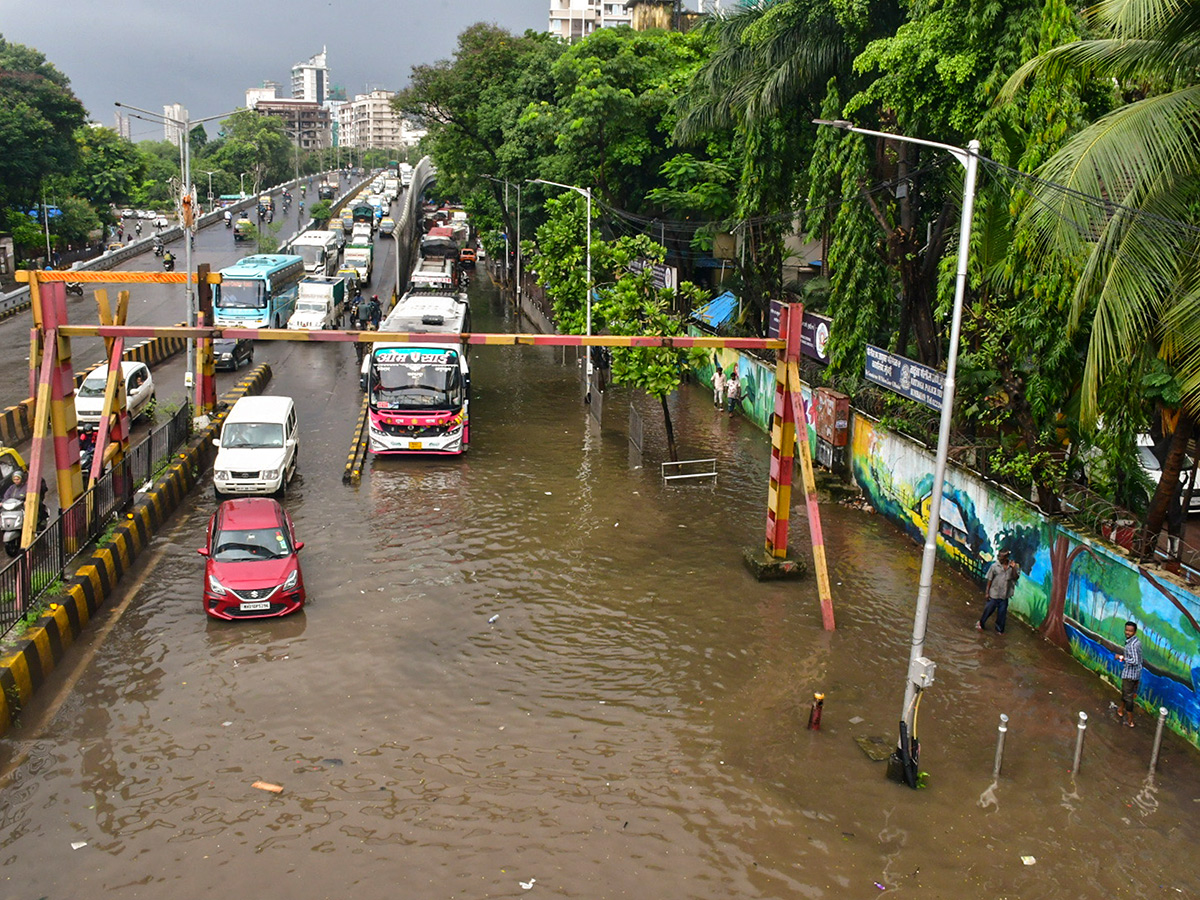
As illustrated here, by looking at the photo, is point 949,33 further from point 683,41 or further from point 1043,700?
point 683,41

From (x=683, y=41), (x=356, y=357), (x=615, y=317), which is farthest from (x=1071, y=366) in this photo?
(x=683, y=41)

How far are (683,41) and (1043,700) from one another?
3668 cm

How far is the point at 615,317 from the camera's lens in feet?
77.7

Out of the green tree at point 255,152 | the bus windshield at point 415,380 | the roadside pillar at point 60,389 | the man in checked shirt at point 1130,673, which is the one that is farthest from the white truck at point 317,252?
the green tree at point 255,152

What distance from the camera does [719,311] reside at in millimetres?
36375

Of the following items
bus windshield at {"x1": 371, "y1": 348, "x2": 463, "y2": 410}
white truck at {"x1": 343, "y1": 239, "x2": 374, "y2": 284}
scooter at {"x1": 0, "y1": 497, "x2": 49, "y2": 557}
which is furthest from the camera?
white truck at {"x1": 343, "y1": 239, "x2": 374, "y2": 284}

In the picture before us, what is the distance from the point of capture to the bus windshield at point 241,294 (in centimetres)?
3753

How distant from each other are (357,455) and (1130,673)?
17356mm

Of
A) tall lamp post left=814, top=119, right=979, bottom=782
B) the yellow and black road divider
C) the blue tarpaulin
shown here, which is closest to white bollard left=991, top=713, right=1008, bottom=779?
tall lamp post left=814, top=119, right=979, bottom=782

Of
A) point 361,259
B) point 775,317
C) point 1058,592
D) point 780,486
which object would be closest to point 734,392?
point 775,317

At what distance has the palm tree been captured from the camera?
10.7 metres

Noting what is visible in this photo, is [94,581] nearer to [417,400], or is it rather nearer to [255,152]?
[417,400]

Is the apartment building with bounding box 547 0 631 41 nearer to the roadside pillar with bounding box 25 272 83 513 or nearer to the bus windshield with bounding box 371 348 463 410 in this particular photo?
the bus windshield with bounding box 371 348 463 410

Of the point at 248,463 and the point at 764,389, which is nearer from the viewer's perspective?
the point at 248,463
